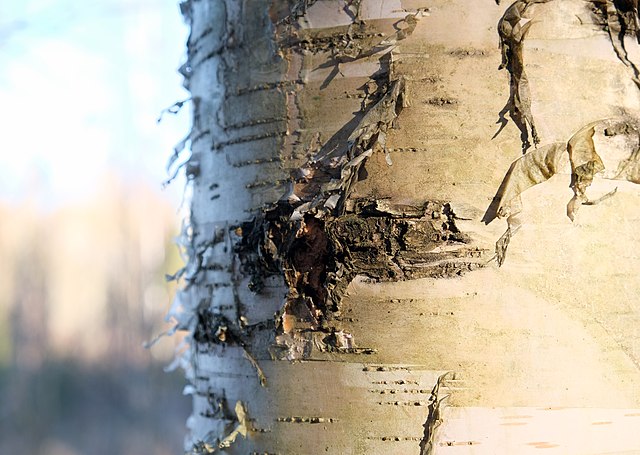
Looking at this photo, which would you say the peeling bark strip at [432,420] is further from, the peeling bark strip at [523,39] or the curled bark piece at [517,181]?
the peeling bark strip at [523,39]

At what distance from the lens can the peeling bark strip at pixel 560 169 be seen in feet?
2.78

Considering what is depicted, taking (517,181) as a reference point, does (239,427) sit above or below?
below

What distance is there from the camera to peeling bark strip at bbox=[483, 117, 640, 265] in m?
0.85

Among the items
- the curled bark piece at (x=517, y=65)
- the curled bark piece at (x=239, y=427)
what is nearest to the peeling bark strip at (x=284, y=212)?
the curled bark piece at (x=239, y=427)

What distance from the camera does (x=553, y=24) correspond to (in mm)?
882

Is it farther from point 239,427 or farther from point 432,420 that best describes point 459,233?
point 239,427

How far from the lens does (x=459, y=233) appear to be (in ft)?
2.81

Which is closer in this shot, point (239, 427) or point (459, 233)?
point (459, 233)

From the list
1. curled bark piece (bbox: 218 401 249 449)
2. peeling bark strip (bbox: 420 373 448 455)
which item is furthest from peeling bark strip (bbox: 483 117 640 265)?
curled bark piece (bbox: 218 401 249 449)

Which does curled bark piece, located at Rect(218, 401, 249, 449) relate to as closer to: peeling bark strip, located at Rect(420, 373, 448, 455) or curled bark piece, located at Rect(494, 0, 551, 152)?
peeling bark strip, located at Rect(420, 373, 448, 455)

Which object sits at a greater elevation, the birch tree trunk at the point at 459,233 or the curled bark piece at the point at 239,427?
the birch tree trunk at the point at 459,233

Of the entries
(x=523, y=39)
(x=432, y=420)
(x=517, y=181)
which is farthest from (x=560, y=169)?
(x=432, y=420)

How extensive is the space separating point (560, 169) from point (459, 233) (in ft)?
0.50

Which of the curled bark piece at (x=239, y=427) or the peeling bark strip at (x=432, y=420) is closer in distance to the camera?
the peeling bark strip at (x=432, y=420)
